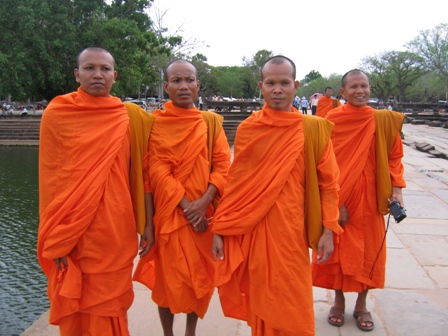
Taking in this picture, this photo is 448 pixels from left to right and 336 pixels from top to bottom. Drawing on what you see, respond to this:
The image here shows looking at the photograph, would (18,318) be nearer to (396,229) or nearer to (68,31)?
(396,229)

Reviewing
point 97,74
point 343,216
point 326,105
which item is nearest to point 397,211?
point 343,216

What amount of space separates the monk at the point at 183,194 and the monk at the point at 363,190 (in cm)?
87

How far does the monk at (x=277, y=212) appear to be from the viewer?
215 cm

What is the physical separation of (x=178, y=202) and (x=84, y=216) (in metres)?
0.54

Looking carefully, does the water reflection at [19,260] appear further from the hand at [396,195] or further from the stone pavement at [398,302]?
the hand at [396,195]

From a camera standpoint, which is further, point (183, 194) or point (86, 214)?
point (183, 194)

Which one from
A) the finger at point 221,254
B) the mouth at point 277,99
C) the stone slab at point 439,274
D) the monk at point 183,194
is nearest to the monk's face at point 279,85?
the mouth at point 277,99

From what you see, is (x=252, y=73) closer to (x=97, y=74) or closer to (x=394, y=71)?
(x=394, y=71)

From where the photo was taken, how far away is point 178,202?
7.99 feet

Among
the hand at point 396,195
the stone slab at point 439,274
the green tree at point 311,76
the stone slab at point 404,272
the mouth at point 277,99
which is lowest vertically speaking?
the stone slab at point 404,272

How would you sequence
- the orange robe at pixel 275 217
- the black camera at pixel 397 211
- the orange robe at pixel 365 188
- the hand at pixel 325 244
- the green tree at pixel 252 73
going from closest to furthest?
the orange robe at pixel 275 217
the hand at pixel 325 244
the black camera at pixel 397 211
the orange robe at pixel 365 188
the green tree at pixel 252 73

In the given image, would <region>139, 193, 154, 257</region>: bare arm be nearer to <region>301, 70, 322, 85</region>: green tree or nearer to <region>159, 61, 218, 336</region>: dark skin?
<region>159, 61, 218, 336</region>: dark skin

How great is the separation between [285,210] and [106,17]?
69.1 feet

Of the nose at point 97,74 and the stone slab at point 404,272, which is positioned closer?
the nose at point 97,74
